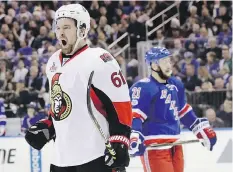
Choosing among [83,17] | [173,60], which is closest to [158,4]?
[173,60]

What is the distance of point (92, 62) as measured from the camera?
10.5 feet

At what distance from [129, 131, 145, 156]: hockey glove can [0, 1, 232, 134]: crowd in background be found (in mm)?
4205

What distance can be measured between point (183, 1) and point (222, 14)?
133cm

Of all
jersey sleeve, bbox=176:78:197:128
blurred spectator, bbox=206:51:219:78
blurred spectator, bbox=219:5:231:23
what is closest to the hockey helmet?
jersey sleeve, bbox=176:78:197:128

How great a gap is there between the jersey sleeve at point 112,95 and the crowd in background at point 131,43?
19.1 ft

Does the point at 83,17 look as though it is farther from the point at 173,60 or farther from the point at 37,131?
the point at 173,60

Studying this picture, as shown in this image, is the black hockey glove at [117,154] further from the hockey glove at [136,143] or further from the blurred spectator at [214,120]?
the blurred spectator at [214,120]

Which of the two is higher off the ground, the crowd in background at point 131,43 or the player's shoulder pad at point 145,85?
the crowd in background at point 131,43

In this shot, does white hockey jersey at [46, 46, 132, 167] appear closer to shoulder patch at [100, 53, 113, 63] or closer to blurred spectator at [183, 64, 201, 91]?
shoulder patch at [100, 53, 113, 63]

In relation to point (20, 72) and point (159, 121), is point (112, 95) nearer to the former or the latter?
point (159, 121)

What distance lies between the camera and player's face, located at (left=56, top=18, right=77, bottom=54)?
3.25 metres

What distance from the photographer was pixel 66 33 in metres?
3.27

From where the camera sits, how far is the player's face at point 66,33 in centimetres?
325

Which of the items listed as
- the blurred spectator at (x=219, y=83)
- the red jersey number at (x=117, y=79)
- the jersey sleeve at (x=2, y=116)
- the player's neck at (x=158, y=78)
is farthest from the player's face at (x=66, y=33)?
the blurred spectator at (x=219, y=83)
